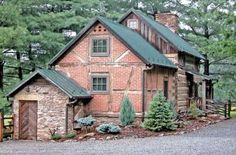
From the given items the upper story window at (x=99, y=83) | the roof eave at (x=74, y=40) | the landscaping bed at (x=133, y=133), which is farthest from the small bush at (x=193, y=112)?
the roof eave at (x=74, y=40)

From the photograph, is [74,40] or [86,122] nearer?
[86,122]

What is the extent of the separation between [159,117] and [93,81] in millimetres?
5186

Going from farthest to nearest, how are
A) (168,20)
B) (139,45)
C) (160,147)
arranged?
(168,20) → (139,45) → (160,147)

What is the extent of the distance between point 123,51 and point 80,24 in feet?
30.4

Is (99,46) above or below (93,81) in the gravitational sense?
above

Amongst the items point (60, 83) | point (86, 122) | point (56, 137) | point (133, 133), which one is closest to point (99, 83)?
point (60, 83)

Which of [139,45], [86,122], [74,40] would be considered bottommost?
[86,122]

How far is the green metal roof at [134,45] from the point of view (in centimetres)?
2328

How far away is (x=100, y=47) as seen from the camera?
2431 centimetres

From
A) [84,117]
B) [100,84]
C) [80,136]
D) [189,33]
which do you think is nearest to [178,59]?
[100,84]

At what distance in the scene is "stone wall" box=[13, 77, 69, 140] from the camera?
22.2 m

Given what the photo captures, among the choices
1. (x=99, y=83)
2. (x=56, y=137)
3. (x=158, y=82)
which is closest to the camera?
(x=56, y=137)

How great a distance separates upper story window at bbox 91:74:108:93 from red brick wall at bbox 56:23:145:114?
0.76ft

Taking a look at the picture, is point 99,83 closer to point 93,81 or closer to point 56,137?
point 93,81
